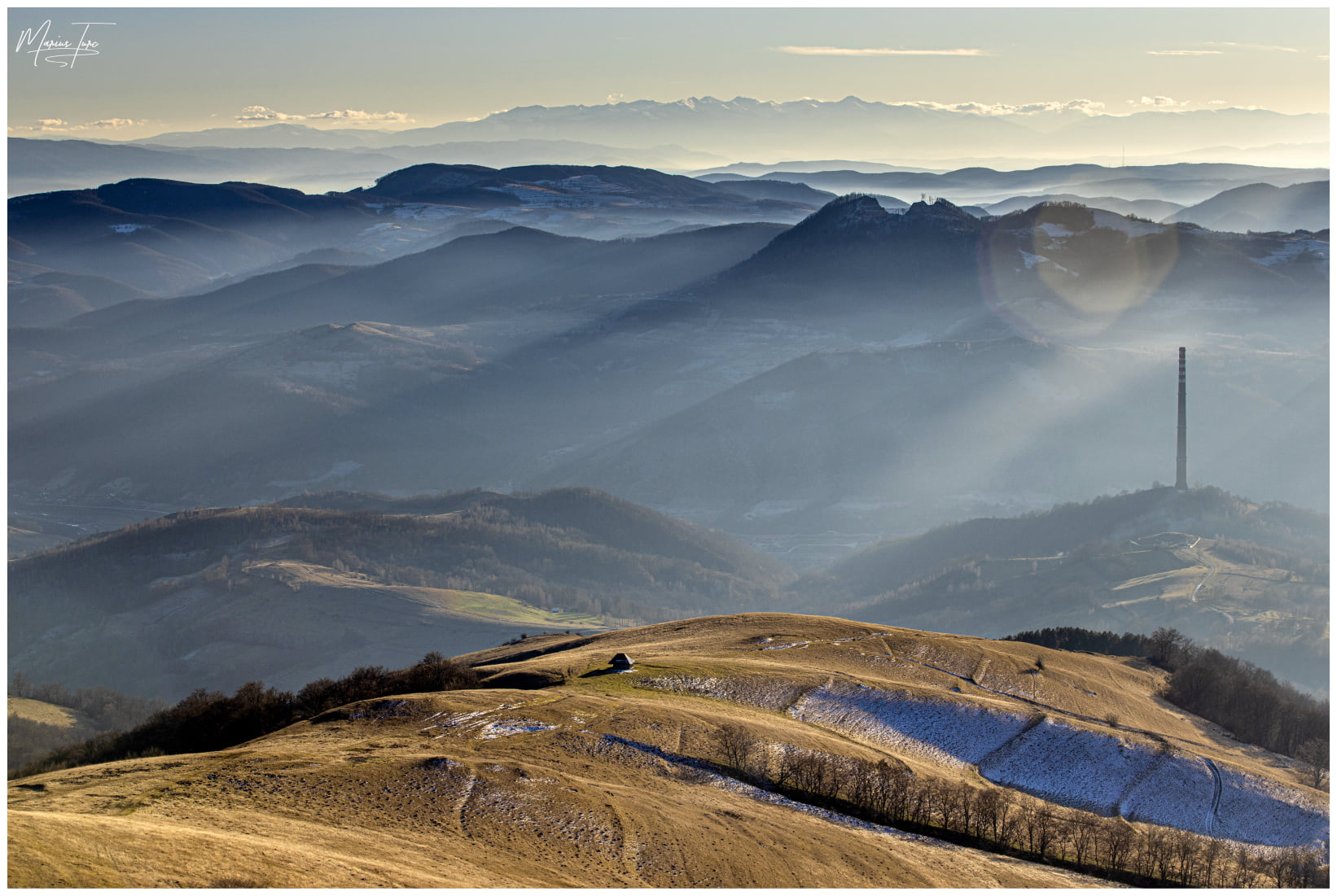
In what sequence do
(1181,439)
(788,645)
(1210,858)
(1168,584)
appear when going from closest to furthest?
1. (1210,858)
2. (788,645)
3. (1168,584)
4. (1181,439)

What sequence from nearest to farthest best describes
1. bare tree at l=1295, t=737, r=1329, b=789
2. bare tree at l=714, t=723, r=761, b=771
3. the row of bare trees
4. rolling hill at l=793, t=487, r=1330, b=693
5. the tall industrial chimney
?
the row of bare trees < bare tree at l=714, t=723, r=761, b=771 < bare tree at l=1295, t=737, r=1329, b=789 < rolling hill at l=793, t=487, r=1330, b=693 < the tall industrial chimney

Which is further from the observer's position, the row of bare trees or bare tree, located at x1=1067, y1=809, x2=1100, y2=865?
bare tree, located at x1=1067, y1=809, x2=1100, y2=865

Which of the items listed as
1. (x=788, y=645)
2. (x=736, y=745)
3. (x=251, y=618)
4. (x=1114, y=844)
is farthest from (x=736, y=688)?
(x=251, y=618)

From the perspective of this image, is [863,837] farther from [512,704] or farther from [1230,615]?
[1230,615]

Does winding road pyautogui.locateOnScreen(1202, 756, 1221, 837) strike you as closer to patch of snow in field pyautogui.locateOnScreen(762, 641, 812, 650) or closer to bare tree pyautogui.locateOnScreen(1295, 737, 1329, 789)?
bare tree pyautogui.locateOnScreen(1295, 737, 1329, 789)

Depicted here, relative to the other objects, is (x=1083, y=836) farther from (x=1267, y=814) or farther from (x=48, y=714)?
(x=48, y=714)

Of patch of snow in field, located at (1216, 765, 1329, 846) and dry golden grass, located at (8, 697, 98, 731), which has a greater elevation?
patch of snow in field, located at (1216, 765, 1329, 846)

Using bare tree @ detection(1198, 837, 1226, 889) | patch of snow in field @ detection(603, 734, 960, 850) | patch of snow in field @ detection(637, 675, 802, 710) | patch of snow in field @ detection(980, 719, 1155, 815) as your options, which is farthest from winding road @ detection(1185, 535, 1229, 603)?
patch of snow in field @ detection(603, 734, 960, 850)
